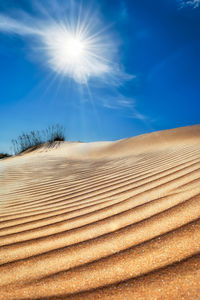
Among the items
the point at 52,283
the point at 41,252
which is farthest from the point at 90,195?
the point at 52,283

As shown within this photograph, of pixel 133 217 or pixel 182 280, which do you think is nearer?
pixel 182 280

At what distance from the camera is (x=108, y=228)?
122cm

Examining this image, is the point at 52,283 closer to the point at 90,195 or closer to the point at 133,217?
the point at 133,217

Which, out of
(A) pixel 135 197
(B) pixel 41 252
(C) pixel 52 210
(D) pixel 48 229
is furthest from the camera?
(C) pixel 52 210

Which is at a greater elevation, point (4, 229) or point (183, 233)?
point (4, 229)

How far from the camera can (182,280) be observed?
727 millimetres

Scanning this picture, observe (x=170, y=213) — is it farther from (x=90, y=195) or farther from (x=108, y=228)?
(x=90, y=195)

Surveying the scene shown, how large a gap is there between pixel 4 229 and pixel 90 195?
927 millimetres

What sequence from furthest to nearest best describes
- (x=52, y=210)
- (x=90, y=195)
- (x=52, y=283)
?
(x=90, y=195) → (x=52, y=210) → (x=52, y=283)

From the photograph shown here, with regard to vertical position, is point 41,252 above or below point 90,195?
below

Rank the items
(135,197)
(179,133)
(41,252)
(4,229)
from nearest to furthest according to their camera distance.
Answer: (41,252)
(4,229)
(135,197)
(179,133)

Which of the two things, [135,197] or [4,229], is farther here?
[135,197]

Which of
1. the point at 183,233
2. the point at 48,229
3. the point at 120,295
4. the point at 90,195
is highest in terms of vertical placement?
the point at 90,195

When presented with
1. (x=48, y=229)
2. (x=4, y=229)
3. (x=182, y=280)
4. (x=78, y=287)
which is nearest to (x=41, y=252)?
(x=48, y=229)
